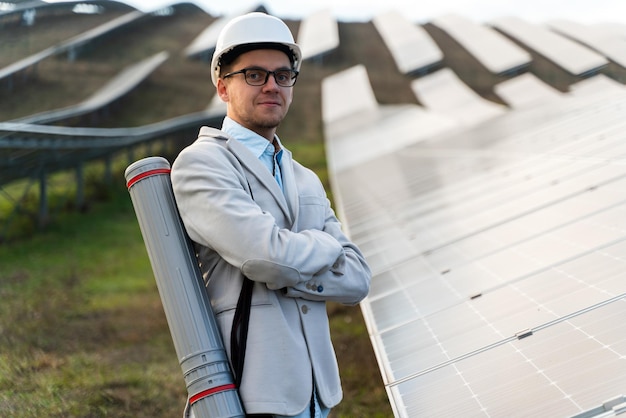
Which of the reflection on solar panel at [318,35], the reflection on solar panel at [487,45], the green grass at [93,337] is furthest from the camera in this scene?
the reflection on solar panel at [318,35]

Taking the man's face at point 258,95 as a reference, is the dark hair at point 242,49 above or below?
above

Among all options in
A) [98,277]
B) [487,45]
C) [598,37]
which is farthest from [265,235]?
[487,45]

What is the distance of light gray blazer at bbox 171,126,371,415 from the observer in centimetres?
229

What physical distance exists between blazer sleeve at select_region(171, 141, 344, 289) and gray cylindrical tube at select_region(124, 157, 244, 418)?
8 cm

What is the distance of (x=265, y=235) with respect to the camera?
89.8 inches

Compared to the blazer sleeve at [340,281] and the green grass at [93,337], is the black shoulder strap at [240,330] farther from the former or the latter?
the green grass at [93,337]

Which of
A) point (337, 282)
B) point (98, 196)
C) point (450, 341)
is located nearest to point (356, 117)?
point (98, 196)

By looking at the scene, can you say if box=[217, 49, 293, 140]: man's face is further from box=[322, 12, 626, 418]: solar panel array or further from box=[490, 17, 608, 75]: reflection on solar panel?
box=[490, 17, 608, 75]: reflection on solar panel

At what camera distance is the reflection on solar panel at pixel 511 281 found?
3045 mm

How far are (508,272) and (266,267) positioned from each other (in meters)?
2.76

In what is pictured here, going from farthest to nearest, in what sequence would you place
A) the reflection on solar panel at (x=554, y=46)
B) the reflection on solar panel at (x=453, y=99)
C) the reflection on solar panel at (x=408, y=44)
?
the reflection on solar panel at (x=408, y=44)
the reflection on solar panel at (x=453, y=99)
the reflection on solar panel at (x=554, y=46)

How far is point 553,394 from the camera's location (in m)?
2.85

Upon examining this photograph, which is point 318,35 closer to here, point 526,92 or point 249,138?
point 526,92

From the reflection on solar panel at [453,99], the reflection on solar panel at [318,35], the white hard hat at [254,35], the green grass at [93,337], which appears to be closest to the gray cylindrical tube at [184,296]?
the white hard hat at [254,35]
